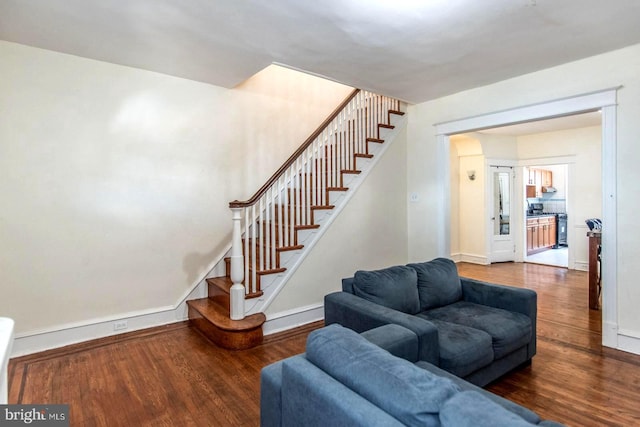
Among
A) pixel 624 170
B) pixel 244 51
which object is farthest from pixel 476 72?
pixel 244 51

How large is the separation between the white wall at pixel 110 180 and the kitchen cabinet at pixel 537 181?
293 inches

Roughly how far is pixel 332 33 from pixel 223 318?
2719 mm

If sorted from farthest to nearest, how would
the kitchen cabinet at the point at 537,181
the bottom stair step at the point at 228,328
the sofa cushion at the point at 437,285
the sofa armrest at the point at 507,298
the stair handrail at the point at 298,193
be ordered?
the kitchen cabinet at the point at 537,181
the stair handrail at the point at 298,193
the bottom stair step at the point at 228,328
the sofa cushion at the point at 437,285
the sofa armrest at the point at 507,298

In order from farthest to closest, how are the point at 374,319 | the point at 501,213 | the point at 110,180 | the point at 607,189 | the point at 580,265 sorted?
the point at 501,213 < the point at 580,265 < the point at 110,180 < the point at 607,189 < the point at 374,319

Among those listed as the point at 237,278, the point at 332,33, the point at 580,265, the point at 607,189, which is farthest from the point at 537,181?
the point at 237,278

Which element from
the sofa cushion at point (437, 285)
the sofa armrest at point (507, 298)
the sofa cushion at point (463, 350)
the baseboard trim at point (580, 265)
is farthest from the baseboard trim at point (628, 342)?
the baseboard trim at point (580, 265)

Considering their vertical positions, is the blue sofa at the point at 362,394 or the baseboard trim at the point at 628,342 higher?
the blue sofa at the point at 362,394

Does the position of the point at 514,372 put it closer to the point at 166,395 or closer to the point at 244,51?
the point at 166,395

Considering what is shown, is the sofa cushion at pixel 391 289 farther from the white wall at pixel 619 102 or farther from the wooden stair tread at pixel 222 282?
the white wall at pixel 619 102

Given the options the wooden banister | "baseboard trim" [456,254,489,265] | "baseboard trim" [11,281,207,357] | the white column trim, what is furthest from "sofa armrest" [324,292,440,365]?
"baseboard trim" [456,254,489,265]

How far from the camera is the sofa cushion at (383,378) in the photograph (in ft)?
3.40

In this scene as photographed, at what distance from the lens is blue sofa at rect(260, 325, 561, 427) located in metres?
0.99

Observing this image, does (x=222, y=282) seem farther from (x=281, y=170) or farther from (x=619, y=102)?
(x=619, y=102)

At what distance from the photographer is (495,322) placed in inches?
96.8
